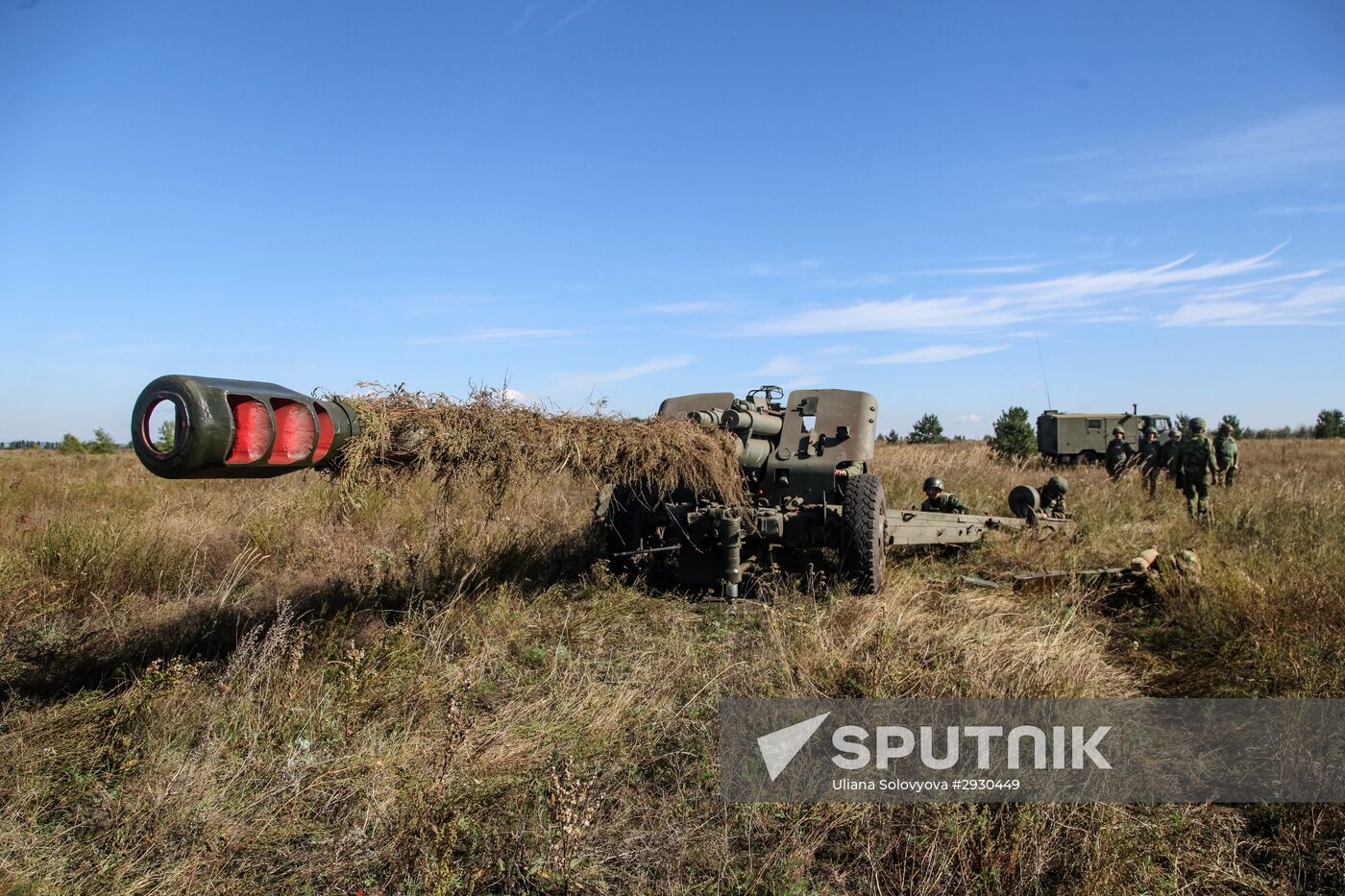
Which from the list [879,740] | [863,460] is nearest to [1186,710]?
[879,740]

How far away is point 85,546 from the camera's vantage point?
540 cm

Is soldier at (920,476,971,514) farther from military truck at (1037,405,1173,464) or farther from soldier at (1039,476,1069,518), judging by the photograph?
military truck at (1037,405,1173,464)

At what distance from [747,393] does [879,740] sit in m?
4.33

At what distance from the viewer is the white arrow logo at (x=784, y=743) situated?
3.13 metres

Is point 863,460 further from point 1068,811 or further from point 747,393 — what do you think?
point 1068,811

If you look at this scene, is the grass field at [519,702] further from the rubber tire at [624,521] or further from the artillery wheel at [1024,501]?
the artillery wheel at [1024,501]

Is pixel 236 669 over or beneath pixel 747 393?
beneath

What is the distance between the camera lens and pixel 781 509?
623 cm

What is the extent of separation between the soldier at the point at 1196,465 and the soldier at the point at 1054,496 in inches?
83.9

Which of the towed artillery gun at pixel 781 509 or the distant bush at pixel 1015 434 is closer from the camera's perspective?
the towed artillery gun at pixel 781 509

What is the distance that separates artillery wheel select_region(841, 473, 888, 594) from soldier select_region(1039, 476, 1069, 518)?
3817mm

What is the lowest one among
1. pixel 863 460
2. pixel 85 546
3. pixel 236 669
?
pixel 236 669

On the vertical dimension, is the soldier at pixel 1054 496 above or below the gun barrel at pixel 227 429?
below

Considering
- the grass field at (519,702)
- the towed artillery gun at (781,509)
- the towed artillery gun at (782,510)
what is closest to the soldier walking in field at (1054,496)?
the towed artillery gun at (782,510)
